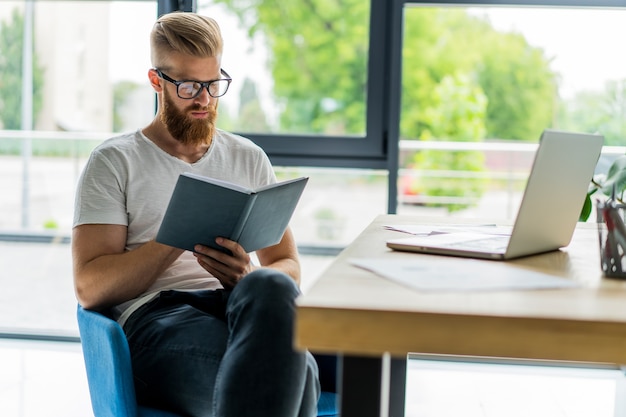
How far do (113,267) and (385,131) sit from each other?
1.54 m

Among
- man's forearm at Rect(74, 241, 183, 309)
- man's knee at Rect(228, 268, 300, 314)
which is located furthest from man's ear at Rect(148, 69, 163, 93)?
man's knee at Rect(228, 268, 300, 314)

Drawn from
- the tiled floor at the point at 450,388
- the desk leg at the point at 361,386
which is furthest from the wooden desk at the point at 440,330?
the tiled floor at the point at 450,388

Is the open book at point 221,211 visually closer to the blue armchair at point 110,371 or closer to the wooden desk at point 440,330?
the blue armchair at point 110,371

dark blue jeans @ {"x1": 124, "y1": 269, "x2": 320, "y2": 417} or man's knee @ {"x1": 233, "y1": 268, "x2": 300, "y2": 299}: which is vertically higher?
man's knee @ {"x1": 233, "y1": 268, "x2": 300, "y2": 299}

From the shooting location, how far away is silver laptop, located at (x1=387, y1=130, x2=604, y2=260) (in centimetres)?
124

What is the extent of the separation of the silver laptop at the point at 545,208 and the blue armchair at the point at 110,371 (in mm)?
483

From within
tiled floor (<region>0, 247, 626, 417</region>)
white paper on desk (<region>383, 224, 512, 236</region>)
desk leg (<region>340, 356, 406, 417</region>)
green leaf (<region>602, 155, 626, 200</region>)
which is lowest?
tiled floor (<region>0, 247, 626, 417</region>)

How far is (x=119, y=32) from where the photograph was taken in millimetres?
3883

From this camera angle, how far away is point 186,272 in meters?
1.89

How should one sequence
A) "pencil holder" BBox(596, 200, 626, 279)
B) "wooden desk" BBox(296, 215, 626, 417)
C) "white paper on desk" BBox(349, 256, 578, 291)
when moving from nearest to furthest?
"wooden desk" BBox(296, 215, 626, 417) < "white paper on desk" BBox(349, 256, 578, 291) < "pencil holder" BBox(596, 200, 626, 279)

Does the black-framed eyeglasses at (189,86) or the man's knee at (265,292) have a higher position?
the black-framed eyeglasses at (189,86)

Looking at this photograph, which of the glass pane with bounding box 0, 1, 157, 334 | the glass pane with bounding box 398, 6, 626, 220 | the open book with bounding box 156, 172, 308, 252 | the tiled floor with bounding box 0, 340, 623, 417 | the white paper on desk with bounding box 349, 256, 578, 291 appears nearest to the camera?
the white paper on desk with bounding box 349, 256, 578, 291

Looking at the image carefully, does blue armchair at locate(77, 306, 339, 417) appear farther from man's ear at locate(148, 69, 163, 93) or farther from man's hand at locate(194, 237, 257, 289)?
man's ear at locate(148, 69, 163, 93)

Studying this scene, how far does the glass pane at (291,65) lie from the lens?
10.4ft
